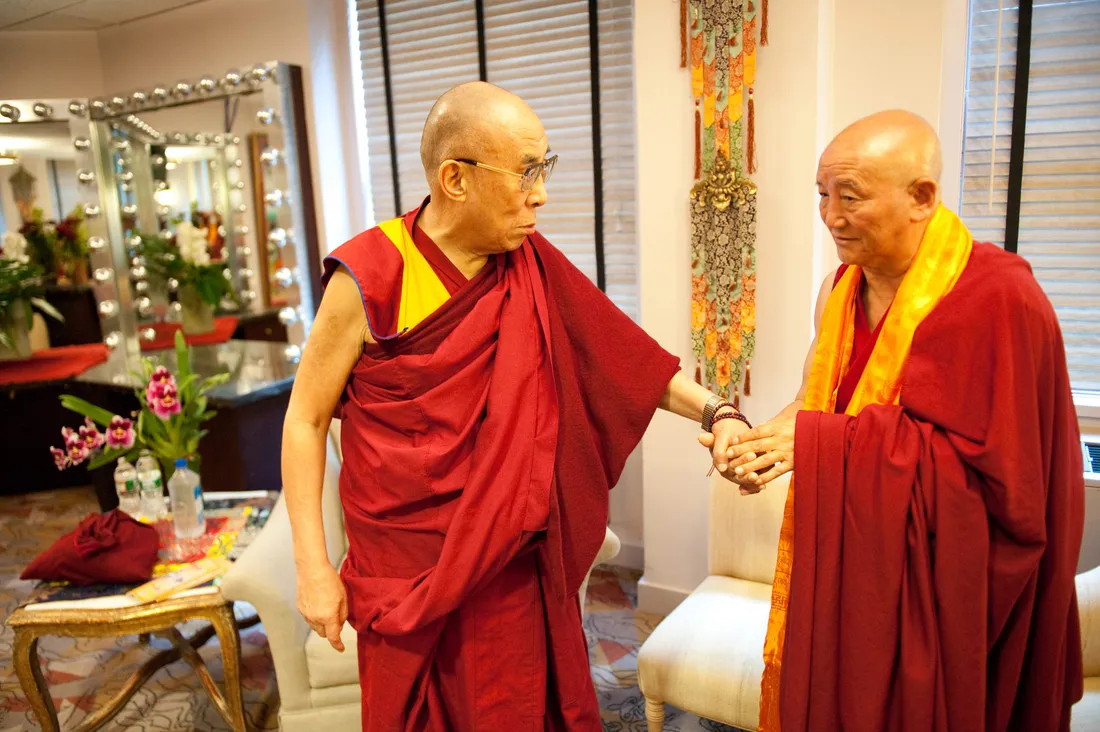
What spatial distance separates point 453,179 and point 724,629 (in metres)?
1.42

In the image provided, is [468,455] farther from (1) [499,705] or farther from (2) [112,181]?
(2) [112,181]

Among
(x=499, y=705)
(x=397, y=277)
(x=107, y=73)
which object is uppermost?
(x=107, y=73)

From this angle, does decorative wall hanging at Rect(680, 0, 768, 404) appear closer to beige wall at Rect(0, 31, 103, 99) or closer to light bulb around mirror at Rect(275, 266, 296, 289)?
light bulb around mirror at Rect(275, 266, 296, 289)

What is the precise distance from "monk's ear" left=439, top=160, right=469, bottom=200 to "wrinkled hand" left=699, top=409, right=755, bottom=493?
0.70 meters

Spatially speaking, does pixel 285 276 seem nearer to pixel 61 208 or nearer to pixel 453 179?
pixel 61 208

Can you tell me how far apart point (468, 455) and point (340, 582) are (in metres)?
0.40

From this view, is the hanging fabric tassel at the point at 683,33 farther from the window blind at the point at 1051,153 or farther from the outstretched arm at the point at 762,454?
the outstretched arm at the point at 762,454

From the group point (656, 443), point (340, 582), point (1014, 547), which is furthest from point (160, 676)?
point (1014, 547)

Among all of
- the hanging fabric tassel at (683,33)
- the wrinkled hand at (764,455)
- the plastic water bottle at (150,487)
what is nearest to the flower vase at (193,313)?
the plastic water bottle at (150,487)

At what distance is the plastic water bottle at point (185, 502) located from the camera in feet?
8.61

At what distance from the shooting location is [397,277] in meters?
1.58

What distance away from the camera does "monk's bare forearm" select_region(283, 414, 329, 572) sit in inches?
64.9

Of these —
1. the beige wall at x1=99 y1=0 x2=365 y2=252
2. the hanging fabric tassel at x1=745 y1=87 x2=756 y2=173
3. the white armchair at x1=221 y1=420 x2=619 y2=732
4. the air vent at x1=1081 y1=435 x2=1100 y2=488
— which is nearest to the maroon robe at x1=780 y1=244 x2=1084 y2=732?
the white armchair at x1=221 y1=420 x2=619 y2=732

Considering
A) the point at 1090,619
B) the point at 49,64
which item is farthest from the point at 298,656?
the point at 49,64
